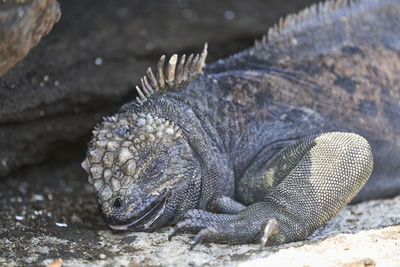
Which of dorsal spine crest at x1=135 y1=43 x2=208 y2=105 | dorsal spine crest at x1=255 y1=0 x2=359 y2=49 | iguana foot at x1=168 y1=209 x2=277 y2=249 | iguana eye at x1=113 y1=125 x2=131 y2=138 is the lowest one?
iguana foot at x1=168 y1=209 x2=277 y2=249

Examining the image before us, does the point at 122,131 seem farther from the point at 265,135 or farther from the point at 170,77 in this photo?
the point at 265,135

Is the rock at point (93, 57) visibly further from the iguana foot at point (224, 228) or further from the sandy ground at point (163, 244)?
the iguana foot at point (224, 228)

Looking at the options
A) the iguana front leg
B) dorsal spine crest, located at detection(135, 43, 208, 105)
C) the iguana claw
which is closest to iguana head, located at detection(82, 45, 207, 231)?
dorsal spine crest, located at detection(135, 43, 208, 105)

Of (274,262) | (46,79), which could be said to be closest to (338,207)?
(274,262)

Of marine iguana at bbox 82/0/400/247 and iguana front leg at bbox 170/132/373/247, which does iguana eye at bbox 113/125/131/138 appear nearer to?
marine iguana at bbox 82/0/400/247

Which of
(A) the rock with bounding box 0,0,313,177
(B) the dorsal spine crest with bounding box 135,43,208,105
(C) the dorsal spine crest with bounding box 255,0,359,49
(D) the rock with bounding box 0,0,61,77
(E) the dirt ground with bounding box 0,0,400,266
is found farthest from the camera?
(A) the rock with bounding box 0,0,313,177

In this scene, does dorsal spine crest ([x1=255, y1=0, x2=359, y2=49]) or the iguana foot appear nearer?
the iguana foot

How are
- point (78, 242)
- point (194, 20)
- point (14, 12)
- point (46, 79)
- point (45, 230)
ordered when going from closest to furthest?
point (14, 12) → point (78, 242) → point (45, 230) → point (46, 79) → point (194, 20)

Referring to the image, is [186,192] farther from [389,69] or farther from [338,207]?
[389,69]

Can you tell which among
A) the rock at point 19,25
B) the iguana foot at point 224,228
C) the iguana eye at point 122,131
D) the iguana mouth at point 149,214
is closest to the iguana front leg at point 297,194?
the iguana foot at point 224,228
